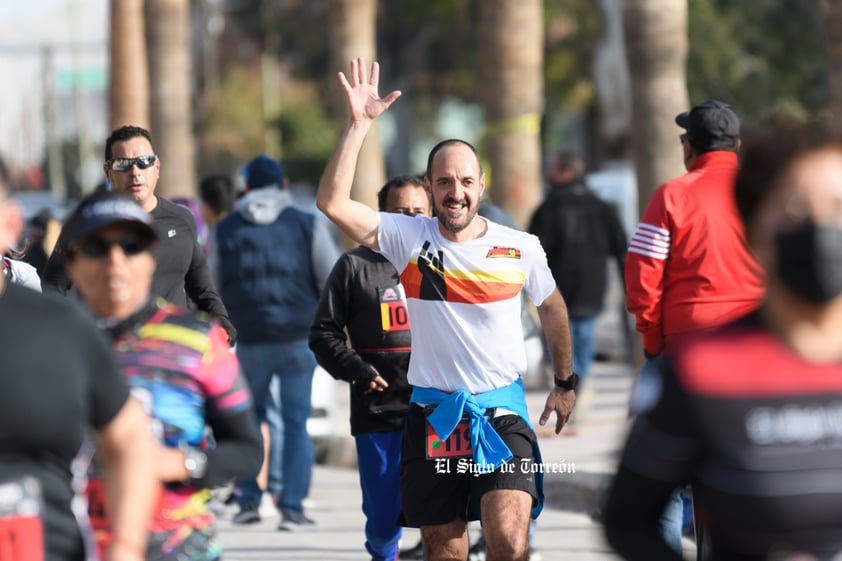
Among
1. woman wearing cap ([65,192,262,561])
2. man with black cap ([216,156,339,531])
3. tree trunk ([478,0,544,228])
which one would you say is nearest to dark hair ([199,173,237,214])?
man with black cap ([216,156,339,531])

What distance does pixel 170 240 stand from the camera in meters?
7.91

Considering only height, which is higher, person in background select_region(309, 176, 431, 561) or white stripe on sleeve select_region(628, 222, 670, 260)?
white stripe on sleeve select_region(628, 222, 670, 260)

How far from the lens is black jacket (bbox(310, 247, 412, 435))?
309 inches

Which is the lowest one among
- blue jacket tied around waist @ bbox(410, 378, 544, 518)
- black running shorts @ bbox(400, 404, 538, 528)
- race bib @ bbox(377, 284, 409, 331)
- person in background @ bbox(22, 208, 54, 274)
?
black running shorts @ bbox(400, 404, 538, 528)

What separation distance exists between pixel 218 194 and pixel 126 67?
8697mm

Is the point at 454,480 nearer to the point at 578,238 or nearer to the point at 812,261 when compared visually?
the point at 812,261

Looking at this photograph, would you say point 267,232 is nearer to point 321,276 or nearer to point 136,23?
point 321,276

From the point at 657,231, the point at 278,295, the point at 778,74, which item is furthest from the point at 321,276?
the point at 778,74

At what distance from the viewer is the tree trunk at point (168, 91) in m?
20.5

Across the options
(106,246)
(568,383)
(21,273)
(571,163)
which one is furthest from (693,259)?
(571,163)

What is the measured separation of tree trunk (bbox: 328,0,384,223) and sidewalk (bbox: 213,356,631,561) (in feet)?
15.7

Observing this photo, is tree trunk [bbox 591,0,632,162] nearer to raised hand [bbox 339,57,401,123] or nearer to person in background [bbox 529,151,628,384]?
person in background [bbox 529,151,628,384]

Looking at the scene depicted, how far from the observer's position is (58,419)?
349 cm

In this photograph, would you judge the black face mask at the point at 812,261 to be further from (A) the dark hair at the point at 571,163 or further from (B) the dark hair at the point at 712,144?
(A) the dark hair at the point at 571,163
